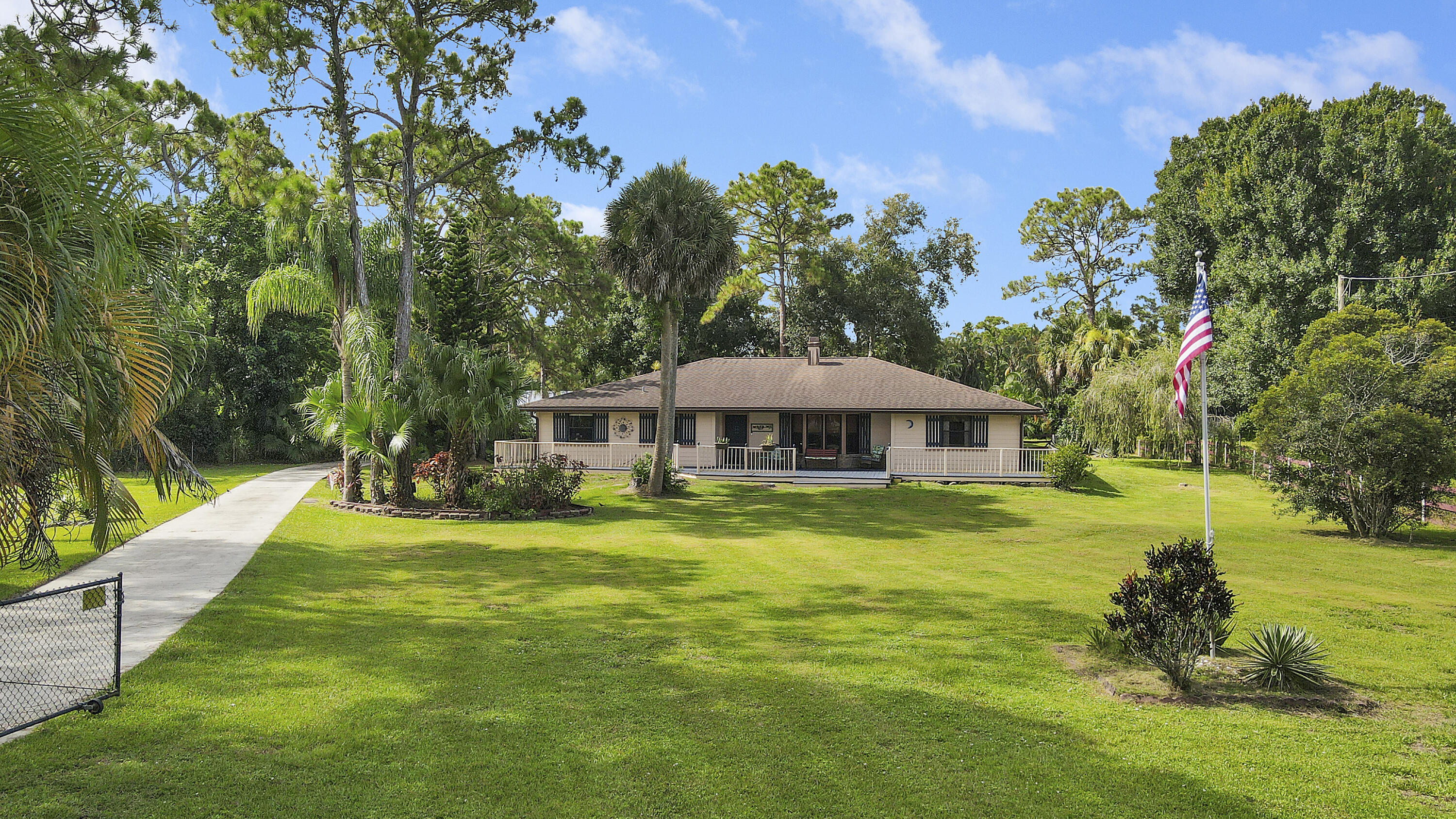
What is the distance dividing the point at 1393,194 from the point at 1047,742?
3815 centimetres

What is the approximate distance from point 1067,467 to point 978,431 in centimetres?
368

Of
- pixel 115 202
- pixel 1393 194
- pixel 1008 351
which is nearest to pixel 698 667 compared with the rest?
pixel 115 202

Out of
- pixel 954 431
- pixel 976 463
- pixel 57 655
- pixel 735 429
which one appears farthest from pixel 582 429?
pixel 57 655

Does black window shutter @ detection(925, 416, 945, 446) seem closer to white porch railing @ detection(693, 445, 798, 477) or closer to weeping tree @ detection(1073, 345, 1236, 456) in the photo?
white porch railing @ detection(693, 445, 798, 477)

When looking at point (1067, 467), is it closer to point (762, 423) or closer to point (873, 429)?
point (873, 429)

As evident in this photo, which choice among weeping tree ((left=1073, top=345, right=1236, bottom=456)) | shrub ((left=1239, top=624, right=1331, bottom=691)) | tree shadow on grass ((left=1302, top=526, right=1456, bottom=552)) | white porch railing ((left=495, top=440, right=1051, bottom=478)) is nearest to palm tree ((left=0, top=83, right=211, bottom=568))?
shrub ((left=1239, top=624, right=1331, bottom=691))

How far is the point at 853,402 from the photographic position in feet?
97.1

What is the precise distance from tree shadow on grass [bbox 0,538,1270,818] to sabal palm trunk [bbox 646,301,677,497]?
13.1 meters

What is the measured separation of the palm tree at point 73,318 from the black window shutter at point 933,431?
2565 centimetres

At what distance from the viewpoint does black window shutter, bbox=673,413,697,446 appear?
30.8 meters

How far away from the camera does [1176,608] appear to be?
764 cm

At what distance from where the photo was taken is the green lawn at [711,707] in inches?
210

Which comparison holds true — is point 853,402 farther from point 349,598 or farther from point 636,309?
point 349,598

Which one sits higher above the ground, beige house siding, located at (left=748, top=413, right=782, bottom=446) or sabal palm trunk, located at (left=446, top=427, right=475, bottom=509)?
beige house siding, located at (left=748, top=413, right=782, bottom=446)
